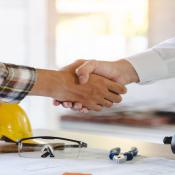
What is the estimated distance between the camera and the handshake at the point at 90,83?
1377mm

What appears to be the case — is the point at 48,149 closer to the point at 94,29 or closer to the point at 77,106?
the point at 77,106

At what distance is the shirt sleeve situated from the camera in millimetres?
1456

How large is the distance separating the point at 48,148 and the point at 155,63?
512mm

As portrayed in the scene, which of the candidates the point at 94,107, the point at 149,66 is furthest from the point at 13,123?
the point at 149,66

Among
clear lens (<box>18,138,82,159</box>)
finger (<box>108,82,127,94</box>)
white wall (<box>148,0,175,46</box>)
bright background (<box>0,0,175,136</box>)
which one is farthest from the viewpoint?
bright background (<box>0,0,175,136</box>)

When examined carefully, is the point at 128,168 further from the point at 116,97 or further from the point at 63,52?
the point at 63,52

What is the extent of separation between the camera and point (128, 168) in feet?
3.07

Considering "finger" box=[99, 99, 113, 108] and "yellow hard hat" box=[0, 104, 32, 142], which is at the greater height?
"finger" box=[99, 99, 113, 108]

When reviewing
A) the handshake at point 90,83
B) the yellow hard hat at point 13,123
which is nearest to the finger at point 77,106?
the handshake at point 90,83

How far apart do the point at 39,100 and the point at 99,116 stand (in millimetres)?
361

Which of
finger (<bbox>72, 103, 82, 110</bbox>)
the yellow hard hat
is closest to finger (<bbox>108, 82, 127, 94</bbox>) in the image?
finger (<bbox>72, 103, 82, 110</bbox>)

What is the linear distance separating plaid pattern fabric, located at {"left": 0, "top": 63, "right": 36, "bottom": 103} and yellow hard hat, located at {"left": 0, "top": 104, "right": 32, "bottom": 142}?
4 cm

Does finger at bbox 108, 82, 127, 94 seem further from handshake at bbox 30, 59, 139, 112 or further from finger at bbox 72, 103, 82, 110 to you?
finger at bbox 72, 103, 82, 110

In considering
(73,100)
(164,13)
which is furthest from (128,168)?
(164,13)
